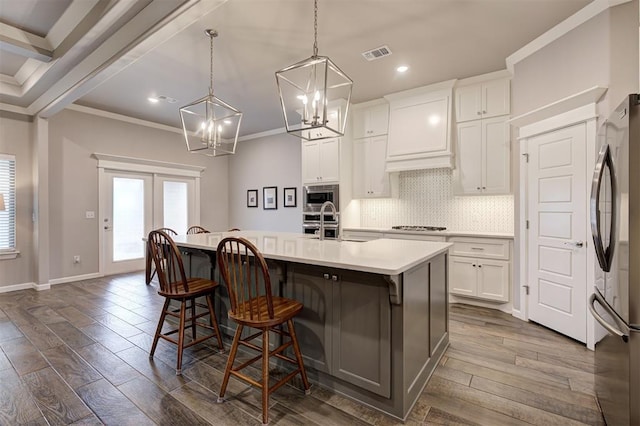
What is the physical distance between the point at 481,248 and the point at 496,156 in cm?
115

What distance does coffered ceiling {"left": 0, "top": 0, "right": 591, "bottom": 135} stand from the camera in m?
2.53

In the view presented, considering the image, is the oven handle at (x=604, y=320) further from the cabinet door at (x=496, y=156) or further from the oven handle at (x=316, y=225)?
the oven handle at (x=316, y=225)

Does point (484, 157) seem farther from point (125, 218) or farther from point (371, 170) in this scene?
point (125, 218)

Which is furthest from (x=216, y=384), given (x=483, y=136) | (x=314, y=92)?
(x=483, y=136)

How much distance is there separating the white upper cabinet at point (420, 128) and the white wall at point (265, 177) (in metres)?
2.18

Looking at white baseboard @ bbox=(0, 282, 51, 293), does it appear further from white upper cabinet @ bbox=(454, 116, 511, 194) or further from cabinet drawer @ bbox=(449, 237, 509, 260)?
white upper cabinet @ bbox=(454, 116, 511, 194)

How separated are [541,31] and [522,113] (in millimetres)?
801

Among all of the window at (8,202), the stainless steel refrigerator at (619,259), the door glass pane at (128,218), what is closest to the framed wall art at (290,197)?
the door glass pane at (128,218)

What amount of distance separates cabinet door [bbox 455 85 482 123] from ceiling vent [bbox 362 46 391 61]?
1298 millimetres

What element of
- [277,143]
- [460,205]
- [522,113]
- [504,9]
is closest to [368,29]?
[504,9]

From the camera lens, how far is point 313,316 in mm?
2131

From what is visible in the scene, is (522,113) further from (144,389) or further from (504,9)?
(144,389)

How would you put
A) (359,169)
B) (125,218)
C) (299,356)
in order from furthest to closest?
(125,218) → (359,169) → (299,356)

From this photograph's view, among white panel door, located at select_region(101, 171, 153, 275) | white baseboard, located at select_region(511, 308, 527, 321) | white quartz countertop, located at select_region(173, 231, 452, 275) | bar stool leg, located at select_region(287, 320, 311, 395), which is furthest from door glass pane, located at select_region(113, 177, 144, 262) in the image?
white baseboard, located at select_region(511, 308, 527, 321)
